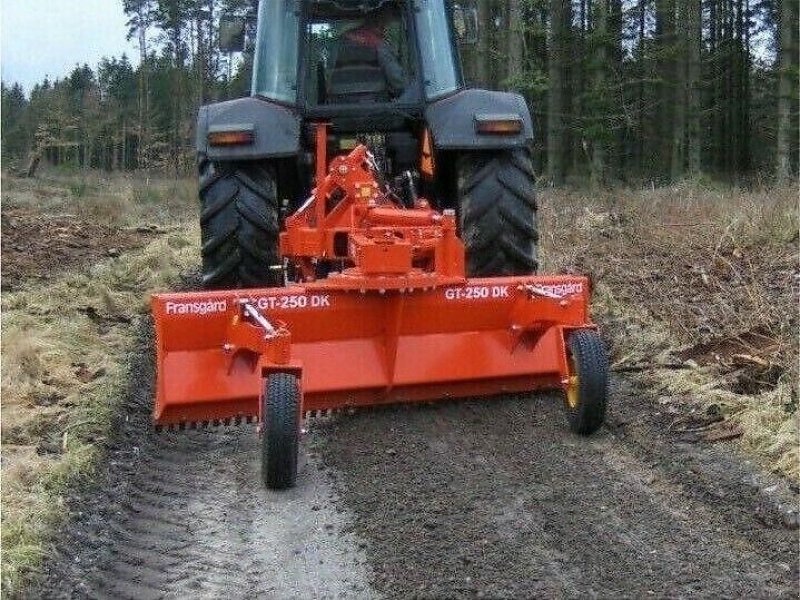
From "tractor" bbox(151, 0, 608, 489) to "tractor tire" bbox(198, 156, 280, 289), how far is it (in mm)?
11

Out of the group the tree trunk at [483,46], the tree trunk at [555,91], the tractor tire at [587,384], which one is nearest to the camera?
the tractor tire at [587,384]

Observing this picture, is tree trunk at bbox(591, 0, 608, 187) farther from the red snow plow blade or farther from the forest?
the red snow plow blade

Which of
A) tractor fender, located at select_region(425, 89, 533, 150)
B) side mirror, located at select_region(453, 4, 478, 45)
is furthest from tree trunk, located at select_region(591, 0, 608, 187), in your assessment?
tractor fender, located at select_region(425, 89, 533, 150)

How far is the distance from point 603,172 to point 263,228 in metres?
14.6

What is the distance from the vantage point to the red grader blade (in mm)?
4355

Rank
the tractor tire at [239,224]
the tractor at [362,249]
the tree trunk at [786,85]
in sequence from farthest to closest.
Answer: the tree trunk at [786,85] → the tractor tire at [239,224] → the tractor at [362,249]

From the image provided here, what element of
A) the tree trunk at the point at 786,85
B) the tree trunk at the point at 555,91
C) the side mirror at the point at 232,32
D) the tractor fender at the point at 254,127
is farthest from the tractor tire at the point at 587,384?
the tree trunk at the point at 555,91

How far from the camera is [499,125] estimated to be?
5309mm

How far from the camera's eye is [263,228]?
537 centimetres

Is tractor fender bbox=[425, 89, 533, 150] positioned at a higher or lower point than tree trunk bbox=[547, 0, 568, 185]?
lower

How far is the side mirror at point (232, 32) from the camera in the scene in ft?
19.7

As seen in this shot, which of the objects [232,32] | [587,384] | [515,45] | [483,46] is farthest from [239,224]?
[483,46]

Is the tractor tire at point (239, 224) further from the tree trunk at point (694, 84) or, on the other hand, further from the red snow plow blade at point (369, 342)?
the tree trunk at point (694, 84)

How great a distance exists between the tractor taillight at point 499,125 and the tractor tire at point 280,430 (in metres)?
2.14
